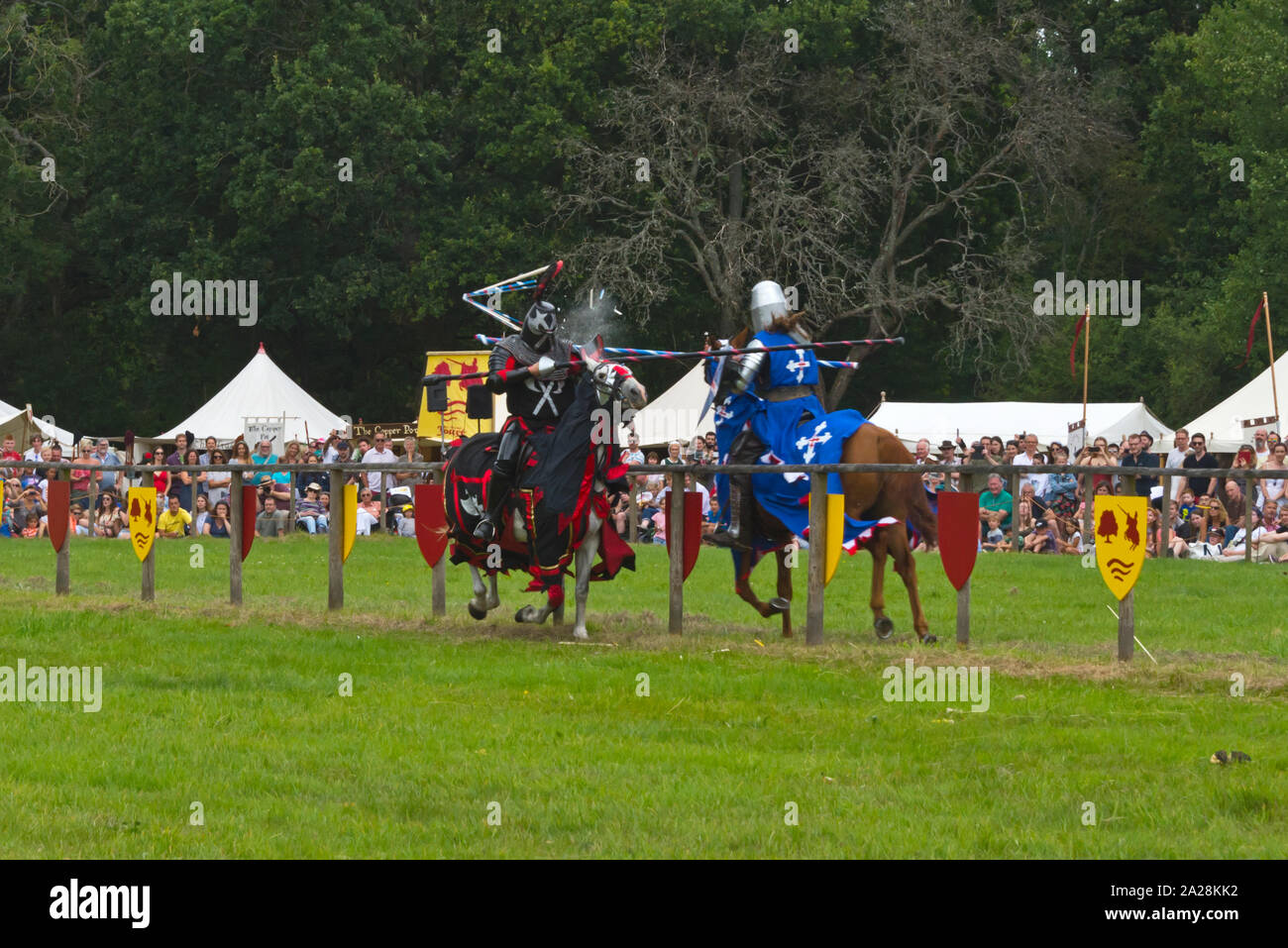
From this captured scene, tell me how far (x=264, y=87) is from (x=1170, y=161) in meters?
22.2

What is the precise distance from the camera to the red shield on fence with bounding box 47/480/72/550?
1666cm

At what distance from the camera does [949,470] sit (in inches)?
501

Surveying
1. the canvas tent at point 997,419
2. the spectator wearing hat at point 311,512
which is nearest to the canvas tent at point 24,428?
the spectator wearing hat at point 311,512

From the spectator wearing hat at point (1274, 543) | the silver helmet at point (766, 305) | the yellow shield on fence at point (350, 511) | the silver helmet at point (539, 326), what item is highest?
the silver helmet at point (766, 305)

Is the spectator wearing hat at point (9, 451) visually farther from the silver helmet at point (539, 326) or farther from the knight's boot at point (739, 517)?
the knight's boot at point (739, 517)

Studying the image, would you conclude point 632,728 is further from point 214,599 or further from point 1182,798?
point 214,599

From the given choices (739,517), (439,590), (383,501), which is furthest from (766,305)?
(383,501)

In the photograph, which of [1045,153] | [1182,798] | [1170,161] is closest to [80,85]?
[1045,153]

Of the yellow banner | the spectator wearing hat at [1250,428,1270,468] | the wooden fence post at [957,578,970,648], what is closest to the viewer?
the wooden fence post at [957,578,970,648]

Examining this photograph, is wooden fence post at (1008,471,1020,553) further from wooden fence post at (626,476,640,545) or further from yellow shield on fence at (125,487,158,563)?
yellow shield on fence at (125,487,158,563)

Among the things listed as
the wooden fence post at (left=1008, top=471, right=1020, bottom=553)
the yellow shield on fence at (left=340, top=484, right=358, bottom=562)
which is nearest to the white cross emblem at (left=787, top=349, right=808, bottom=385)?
the yellow shield on fence at (left=340, top=484, right=358, bottom=562)

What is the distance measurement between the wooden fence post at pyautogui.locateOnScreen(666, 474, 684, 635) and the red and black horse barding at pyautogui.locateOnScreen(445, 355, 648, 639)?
0.43 m

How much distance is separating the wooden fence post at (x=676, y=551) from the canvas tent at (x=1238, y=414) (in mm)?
15375

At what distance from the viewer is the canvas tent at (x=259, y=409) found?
34406 mm
